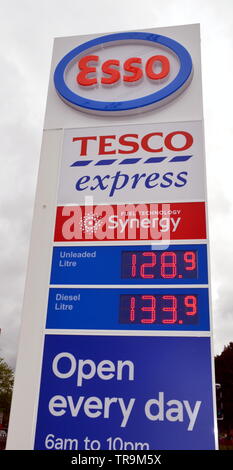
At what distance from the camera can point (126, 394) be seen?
5.76 m

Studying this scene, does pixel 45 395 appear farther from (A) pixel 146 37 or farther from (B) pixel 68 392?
(A) pixel 146 37

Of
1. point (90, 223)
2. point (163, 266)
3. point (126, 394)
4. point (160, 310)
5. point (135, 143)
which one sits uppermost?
point (135, 143)

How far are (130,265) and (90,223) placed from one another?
3.40 feet

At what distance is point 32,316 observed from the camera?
6512 millimetres

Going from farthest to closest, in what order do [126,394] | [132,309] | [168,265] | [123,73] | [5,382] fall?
[5,382]
[123,73]
[168,265]
[132,309]
[126,394]

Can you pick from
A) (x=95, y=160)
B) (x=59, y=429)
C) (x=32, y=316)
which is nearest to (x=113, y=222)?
(x=95, y=160)

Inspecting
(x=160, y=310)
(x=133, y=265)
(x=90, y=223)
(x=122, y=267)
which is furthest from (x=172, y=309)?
(x=90, y=223)

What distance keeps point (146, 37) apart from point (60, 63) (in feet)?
6.03

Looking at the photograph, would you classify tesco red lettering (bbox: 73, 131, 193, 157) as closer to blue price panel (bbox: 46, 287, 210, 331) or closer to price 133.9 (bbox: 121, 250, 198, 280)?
price 133.9 (bbox: 121, 250, 198, 280)

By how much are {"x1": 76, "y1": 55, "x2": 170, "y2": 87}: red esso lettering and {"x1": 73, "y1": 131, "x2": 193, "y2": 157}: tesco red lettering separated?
135cm

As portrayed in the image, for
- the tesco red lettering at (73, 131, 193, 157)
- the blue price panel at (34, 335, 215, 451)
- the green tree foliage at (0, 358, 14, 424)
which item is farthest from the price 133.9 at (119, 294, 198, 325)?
the green tree foliage at (0, 358, 14, 424)

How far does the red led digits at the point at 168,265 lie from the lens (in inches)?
245

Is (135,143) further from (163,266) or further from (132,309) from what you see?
(132,309)
